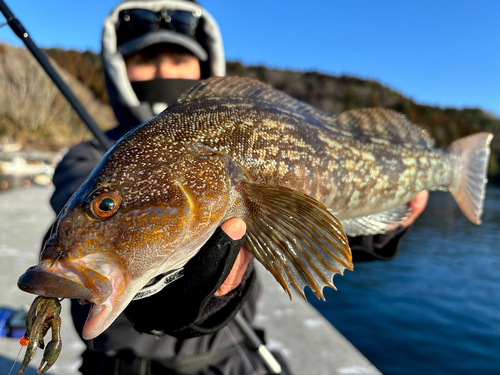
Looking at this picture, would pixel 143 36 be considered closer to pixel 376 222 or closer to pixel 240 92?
pixel 240 92

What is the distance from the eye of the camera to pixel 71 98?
91.9 inches

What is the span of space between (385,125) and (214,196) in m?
1.53

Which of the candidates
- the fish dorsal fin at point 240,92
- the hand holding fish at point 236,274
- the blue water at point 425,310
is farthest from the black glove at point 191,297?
the blue water at point 425,310

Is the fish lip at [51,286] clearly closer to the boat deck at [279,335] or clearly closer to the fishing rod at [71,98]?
the fishing rod at [71,98]

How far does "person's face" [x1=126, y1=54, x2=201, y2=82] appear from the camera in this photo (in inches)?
111

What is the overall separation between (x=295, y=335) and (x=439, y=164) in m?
2.47

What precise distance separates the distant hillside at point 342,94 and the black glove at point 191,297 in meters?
39.5

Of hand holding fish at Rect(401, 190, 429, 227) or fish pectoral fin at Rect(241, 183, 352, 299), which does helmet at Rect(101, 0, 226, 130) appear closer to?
fish pectoral fin at Rect(241, 183, 352, 299)

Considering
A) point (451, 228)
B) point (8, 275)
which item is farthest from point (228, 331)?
point (451, 228)

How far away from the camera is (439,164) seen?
2398 millimetres

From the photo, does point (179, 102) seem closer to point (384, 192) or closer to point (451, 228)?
point (384, 192)

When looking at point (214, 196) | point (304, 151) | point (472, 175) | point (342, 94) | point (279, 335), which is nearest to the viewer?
point (214, 196)

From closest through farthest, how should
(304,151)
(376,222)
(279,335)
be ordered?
(304,151) < (376,222) < (279,335)

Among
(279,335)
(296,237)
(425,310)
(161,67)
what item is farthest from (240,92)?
(425,310)
